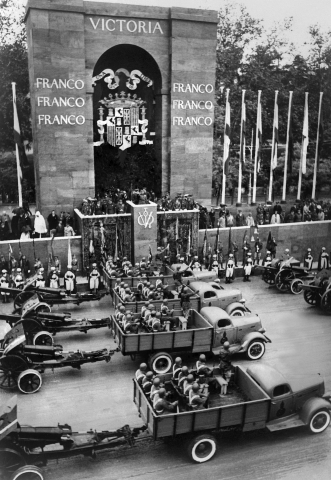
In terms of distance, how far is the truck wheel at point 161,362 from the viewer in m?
13.7

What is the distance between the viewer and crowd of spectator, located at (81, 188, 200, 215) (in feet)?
76.4

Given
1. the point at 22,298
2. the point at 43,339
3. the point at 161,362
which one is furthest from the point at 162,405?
the point at 22,298

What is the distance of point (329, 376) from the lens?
1404cm

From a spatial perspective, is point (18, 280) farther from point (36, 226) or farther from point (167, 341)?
point (167, 341)

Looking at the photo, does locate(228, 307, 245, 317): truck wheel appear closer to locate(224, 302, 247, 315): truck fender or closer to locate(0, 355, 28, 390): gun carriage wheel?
locate(224, 302, 247, 315): truck fender

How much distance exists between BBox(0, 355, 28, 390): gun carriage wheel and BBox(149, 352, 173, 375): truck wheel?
10.5 feet

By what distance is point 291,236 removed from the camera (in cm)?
2498

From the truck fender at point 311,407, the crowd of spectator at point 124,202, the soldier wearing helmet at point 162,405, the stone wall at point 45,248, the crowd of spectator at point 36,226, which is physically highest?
the crowd of spectator at point 124,202

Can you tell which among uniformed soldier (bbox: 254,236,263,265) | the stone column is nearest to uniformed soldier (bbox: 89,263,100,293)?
the stone column

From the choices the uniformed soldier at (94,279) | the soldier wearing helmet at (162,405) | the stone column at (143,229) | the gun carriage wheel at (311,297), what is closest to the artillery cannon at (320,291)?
the gun carriage wheel at (311,297)

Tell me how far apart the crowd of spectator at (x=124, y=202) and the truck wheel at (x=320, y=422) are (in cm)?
1381

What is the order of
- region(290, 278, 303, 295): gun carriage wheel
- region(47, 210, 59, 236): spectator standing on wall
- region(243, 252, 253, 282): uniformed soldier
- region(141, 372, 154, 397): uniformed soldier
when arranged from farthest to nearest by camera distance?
region(47, 210, 59, 236): spectator standing on wall < region(243, 252, 253, 282): uniformed soldier < region(290, 278, 303, 295): gun carriage wheel < region(141, 372, 154, 397): uniformed soldier

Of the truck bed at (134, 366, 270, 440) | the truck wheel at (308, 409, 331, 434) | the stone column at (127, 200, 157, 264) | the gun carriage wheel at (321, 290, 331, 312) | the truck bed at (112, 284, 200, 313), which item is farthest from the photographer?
the stone column at (127, 200, 157, 264)

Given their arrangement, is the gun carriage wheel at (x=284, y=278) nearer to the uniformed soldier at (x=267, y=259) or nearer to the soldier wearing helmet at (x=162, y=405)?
the uniformed soldier at (x=267, y=259)
